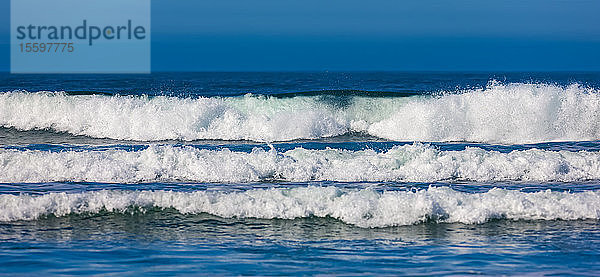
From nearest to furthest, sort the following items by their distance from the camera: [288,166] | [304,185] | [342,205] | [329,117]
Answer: [342,205] → [304,185] → [288,166] → [329,117]

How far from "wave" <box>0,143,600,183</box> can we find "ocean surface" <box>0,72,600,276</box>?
0.11ft

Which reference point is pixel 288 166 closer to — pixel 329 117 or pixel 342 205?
pixel 342 205

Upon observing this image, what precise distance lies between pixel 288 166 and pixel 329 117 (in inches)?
296

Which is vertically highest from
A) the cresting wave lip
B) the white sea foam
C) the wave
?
the cresting wave lip

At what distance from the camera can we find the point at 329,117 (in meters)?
19.0

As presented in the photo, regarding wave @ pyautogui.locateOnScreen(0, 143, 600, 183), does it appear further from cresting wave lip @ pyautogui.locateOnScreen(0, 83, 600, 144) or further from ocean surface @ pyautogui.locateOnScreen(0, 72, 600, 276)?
cresting wave lip @ pyautogui.locateOnScreen(0, 83, 600, 144)

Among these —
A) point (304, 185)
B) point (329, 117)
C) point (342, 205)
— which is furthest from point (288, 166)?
point (329, 117)

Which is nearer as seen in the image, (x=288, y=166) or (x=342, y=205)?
(x=342, y=205)

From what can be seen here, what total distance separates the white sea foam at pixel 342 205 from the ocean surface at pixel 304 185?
2 cm

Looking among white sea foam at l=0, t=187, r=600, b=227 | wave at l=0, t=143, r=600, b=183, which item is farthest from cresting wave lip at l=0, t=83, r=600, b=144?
white sea foam at l=0, t=187, r=600, b=227

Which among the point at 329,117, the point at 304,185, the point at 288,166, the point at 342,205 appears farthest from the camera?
the point at 329,117

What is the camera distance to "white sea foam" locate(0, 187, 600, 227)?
27.1 ft

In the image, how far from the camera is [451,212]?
829 cm

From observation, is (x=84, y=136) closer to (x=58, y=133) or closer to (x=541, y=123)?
(x=58, y=133)
